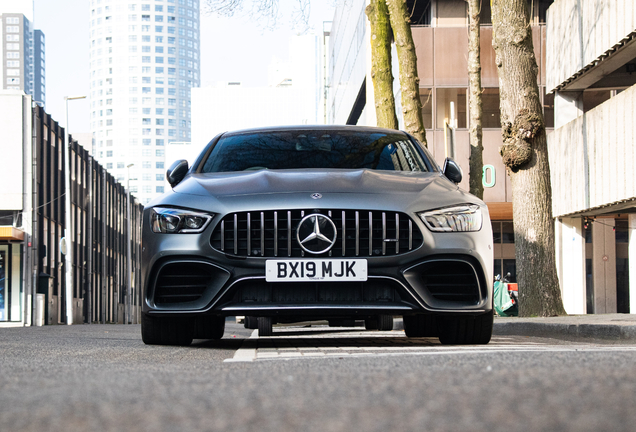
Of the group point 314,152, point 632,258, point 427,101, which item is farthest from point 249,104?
point 314,152

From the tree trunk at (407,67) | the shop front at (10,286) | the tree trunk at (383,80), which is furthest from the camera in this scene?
the shop front at (10,286)

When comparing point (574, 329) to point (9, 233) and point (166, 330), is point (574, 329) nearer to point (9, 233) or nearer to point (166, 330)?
point (166, 330)

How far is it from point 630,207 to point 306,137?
15982mm

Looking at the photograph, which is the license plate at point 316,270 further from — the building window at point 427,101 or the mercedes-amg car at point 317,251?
the building window at point 427,101

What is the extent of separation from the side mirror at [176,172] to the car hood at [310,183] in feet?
1.19

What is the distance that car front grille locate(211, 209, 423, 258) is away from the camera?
571cm

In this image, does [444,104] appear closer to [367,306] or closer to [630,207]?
[630,207]

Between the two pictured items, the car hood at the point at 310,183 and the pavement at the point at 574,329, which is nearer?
the car hood at the point at 310,183

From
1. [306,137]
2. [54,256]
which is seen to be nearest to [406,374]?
[306,137]

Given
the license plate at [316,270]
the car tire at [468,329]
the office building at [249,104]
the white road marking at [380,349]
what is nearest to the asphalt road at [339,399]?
the white road marking at [380,349]

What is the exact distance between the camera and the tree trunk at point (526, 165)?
12.5 metres

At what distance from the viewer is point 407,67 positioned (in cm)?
1761

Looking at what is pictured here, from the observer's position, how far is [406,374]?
Answer: 3004mm

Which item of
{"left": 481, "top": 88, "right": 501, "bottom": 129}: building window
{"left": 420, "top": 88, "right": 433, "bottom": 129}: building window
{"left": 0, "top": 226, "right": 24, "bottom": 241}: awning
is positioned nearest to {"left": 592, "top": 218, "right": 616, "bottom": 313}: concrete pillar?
{"left": 481, "top": 88, "right": 501, "bottom": 129}: building window
